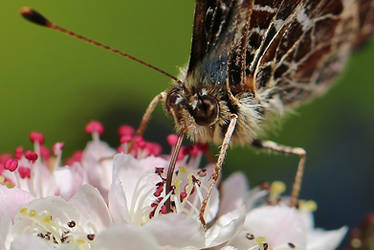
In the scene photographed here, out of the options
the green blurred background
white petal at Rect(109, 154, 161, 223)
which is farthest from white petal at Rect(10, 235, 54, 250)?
the green blurred background

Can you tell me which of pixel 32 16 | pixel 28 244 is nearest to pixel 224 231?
pixel 28 244

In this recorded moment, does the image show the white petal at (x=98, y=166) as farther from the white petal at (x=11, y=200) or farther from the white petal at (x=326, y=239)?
the white petal at (x=326, y=239)

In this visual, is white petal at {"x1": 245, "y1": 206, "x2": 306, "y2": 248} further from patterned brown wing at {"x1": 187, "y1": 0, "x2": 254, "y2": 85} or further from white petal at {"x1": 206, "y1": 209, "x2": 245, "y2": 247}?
patterned brown wing at {"x1": 187, "y1": 0, "x2": 254, "y2": 85}

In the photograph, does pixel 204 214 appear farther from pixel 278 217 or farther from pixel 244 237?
pixel 278 217

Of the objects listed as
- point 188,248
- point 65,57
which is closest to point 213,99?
point 188,248

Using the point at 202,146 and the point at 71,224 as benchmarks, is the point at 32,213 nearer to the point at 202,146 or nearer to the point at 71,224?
the point at 71,224

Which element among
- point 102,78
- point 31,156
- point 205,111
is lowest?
point 31,156
